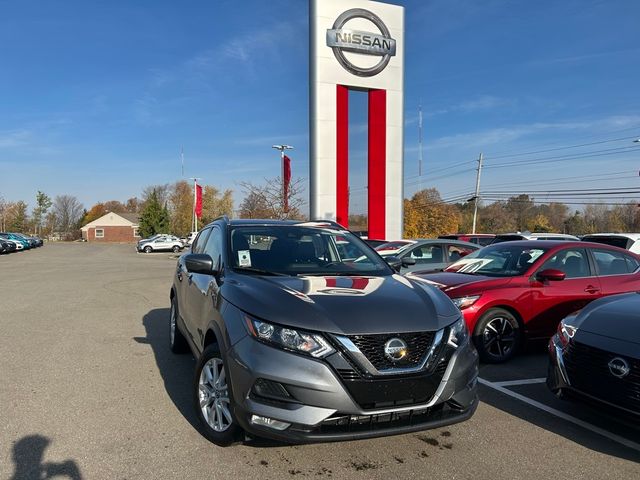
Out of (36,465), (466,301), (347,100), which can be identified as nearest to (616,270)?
(466,301)

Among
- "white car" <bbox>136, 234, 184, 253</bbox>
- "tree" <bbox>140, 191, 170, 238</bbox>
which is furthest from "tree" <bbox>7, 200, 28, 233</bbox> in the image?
"white car" <bbox>136, 234, 184, 253</bbox>

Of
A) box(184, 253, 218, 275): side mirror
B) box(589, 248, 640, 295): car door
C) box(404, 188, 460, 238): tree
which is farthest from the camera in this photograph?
box(404, 188, 460, 238): tree

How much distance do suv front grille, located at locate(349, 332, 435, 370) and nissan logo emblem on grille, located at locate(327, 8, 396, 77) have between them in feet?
72.1

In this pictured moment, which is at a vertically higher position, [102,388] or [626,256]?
[626,256]

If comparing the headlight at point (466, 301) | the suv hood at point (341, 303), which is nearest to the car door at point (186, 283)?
the suv hood at point (341, 303)

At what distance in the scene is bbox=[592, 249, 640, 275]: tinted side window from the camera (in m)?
6.73

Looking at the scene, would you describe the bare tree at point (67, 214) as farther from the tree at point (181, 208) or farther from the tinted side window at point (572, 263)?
the tinted side window at point (572, 263)

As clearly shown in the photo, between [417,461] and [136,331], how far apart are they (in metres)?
5.71

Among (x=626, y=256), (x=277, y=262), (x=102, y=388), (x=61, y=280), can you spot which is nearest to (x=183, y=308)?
(x=102, y=388)

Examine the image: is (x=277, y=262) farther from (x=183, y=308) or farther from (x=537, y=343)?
(x=537, y=343)

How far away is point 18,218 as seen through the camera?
10212 cm

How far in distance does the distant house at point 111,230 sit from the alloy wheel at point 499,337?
9603 cm

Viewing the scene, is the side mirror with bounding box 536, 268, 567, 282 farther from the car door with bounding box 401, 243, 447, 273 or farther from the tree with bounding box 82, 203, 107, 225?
the tree with bounding box 82, 203, 107, 225

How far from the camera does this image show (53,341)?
6.95m
